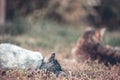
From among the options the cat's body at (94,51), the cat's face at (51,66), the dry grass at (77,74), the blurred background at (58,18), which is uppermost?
the blurred background at (58,18)

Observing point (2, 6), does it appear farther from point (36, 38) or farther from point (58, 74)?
point (58, 74)

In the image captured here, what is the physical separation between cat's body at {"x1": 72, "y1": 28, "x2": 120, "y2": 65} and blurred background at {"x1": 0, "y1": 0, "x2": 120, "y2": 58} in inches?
135

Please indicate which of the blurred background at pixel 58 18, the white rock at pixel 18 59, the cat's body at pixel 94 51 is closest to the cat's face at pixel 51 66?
the white rock at pixel 18 59

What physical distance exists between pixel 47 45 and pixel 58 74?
554cm

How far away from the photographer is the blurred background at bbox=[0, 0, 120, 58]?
15750mm

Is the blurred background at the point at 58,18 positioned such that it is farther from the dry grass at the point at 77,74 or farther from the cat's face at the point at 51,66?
the cat's face at the point at 51,66

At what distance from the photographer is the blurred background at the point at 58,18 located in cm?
1575

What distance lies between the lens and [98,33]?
38.4 ft

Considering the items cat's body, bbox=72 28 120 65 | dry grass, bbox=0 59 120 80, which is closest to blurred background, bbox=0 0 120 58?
cat's body, bbox=72 28 120 65

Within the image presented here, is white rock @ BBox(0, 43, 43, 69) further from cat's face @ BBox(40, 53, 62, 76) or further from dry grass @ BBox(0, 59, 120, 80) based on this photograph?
dry grass @ BBox(0, 59, 120, 80)

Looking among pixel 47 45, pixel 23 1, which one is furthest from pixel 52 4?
pixel 47 45

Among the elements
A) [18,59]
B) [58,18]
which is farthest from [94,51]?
[58,18]

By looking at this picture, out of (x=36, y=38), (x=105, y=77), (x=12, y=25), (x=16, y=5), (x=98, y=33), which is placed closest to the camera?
(x=105, y=77)

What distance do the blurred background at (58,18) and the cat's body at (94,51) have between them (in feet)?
11.2
